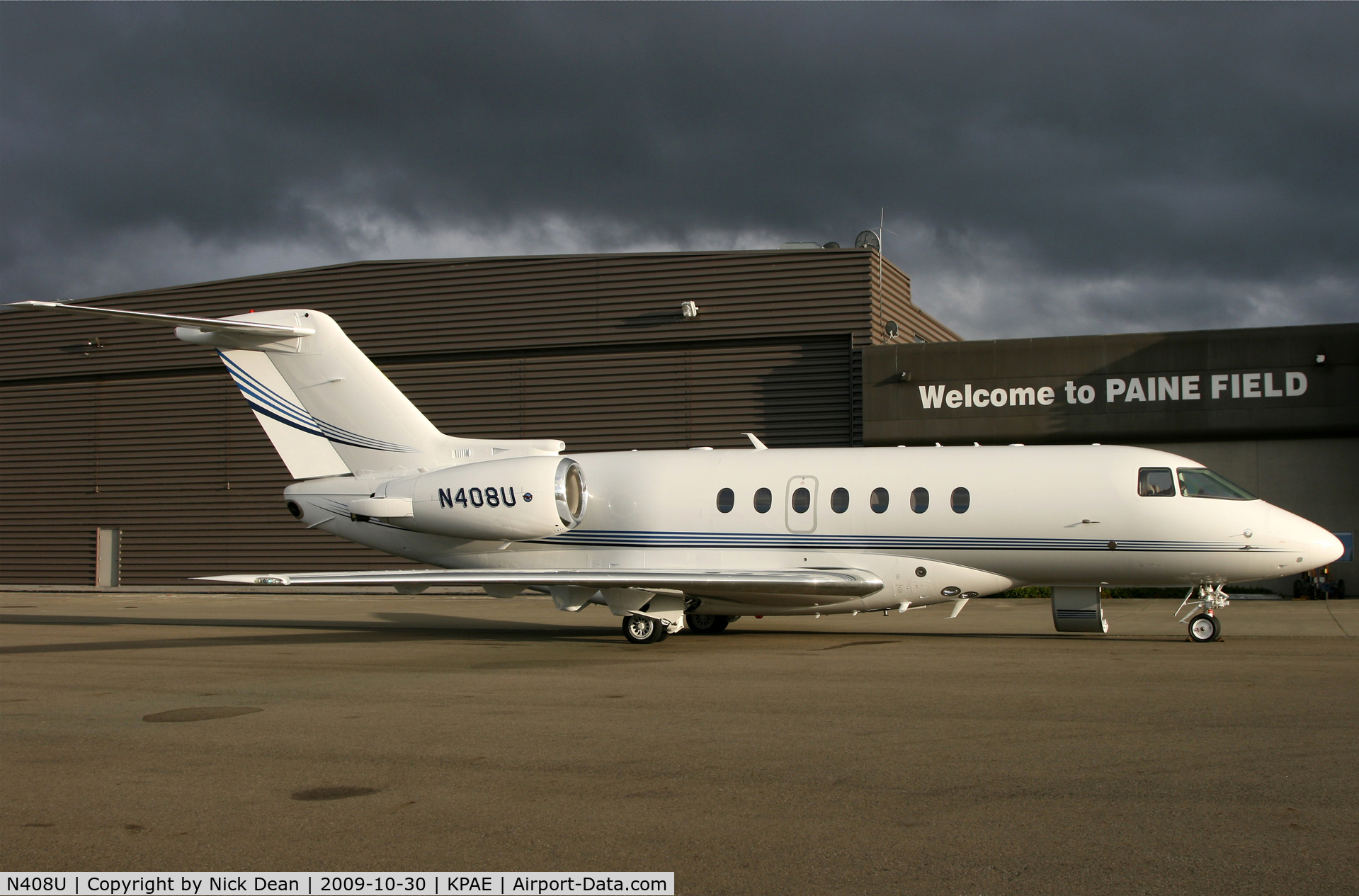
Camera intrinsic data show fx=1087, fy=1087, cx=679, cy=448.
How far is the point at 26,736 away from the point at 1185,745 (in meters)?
9.11

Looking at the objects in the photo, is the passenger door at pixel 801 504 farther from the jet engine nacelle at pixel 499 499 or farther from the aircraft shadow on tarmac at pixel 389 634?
the jet engine nacelle at pixel 499 499

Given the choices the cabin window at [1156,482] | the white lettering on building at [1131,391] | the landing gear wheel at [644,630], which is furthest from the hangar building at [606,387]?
the landing gear wheel at [644,630]

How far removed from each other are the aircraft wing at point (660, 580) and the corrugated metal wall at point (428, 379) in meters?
13.3

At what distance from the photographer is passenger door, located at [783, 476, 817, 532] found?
16.7 metres

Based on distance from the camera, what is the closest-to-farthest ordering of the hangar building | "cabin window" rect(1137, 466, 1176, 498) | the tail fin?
"cabin window" rect(1137, 466, 1176, 498) → the tail fin → the hangar building

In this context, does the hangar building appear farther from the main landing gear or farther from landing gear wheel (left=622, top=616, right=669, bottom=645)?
landing gear wheel (left=622, top=616, right=669, bottom=645)

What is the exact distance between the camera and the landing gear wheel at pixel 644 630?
16.6m

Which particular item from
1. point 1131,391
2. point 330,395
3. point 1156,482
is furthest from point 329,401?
point 1131,391

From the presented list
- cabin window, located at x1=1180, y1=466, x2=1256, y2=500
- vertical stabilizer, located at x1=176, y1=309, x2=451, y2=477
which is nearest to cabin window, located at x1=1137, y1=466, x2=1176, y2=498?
cabin window, located at x1=1180, y1=466, x2=1256, y2=500

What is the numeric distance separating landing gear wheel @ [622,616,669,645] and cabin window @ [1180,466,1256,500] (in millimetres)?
7841

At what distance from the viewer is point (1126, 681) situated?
11.2m

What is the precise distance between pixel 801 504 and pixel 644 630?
310cm

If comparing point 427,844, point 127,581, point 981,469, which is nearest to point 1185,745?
point 427,844

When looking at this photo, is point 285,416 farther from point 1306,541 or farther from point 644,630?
point 1306,541
